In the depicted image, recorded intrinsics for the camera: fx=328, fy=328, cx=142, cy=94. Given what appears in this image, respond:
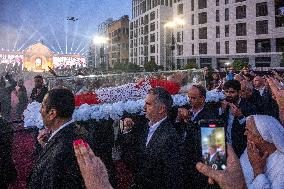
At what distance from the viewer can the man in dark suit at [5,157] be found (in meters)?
5.81

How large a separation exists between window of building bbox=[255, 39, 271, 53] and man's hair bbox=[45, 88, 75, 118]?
53.5 meters

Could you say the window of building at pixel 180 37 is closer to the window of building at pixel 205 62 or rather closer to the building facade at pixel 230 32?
the building facade at pixel 230 32

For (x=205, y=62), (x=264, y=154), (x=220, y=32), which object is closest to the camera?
(x=264, y=154)

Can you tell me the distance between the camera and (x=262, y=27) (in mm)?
53094

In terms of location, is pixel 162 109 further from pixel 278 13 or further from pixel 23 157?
pixel 278 13

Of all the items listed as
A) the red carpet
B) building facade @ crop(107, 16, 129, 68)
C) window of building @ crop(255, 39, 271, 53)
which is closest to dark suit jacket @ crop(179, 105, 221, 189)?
the red carpet

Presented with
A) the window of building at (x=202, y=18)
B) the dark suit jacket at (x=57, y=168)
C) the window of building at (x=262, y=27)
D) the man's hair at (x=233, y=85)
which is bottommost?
the dark suit jacket at (x=57, y=168)

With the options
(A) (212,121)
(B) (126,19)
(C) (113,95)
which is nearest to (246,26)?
(B) (126,19)

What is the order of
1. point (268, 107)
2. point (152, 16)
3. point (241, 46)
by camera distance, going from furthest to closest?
1. point (152, 16)
2. point (241, 46)
3. point (268, 107)

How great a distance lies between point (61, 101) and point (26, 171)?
238 inches

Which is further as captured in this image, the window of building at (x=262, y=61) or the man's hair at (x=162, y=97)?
the window of building at (x=262, y=61)

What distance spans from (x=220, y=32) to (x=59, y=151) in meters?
59.9

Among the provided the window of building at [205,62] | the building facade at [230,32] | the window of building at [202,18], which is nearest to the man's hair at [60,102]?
the building facade at [230,32]

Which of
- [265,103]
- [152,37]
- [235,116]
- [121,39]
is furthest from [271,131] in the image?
[121,39]
